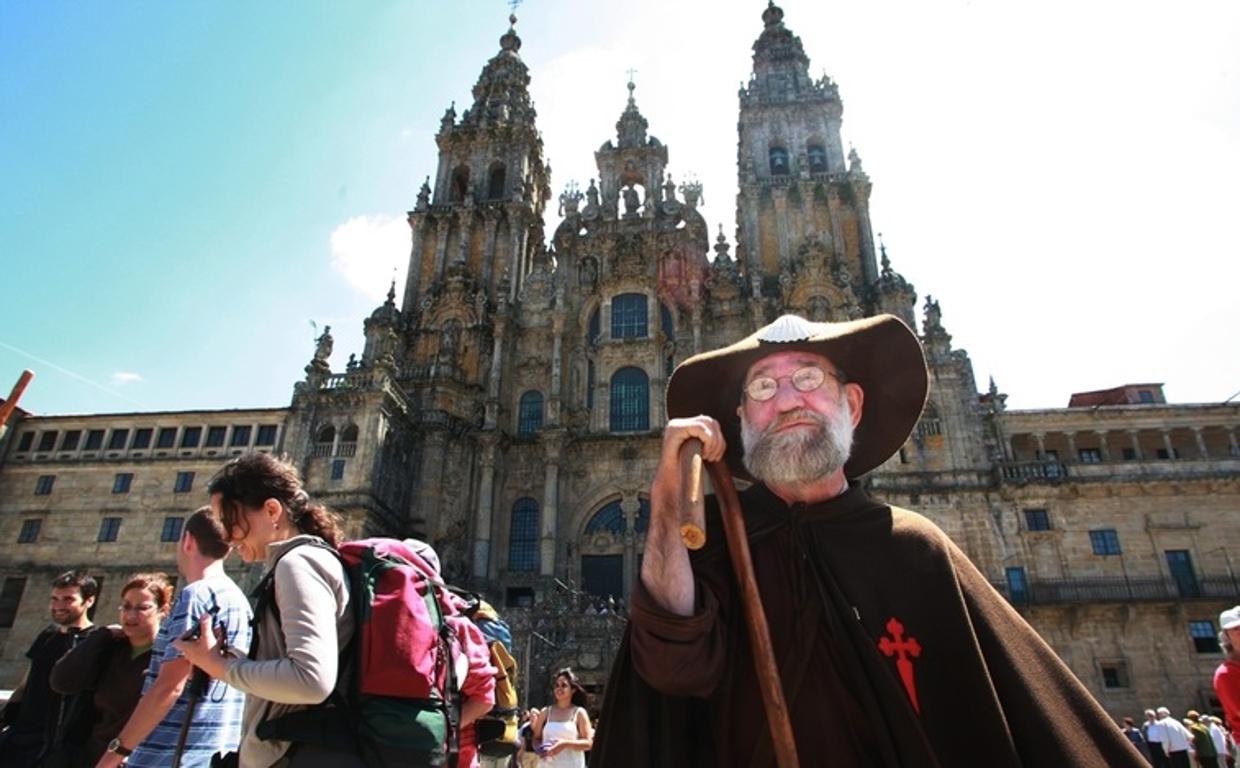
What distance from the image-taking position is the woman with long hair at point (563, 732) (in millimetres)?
6434

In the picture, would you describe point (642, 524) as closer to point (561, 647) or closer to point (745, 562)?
point (561, 647)

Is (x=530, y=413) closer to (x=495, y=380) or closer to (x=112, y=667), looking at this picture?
(x=495, y=380)

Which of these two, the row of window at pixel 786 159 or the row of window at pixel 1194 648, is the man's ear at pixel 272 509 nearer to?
the row of window at pixel 1194 648

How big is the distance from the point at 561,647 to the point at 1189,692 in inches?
735

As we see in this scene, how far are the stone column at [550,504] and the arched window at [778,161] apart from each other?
1659 cm

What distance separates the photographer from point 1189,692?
21.3m

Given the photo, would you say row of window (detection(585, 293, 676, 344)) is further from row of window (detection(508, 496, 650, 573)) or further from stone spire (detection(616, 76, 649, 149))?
stone spire (detection(616, 76, 649, 149))

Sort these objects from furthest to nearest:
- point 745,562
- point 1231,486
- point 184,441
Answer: point 184,441
point 1231,486
point 745,562

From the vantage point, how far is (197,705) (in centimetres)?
338

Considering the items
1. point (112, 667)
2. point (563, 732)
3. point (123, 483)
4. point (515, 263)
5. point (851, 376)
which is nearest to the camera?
point (851, 376)

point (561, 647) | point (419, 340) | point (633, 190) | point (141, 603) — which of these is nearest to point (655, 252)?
point (633, 190)

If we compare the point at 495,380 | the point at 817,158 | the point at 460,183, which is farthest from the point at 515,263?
the point at 817,158

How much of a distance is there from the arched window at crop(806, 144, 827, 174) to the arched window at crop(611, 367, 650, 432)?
13023 millimetres

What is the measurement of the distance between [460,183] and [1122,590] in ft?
105
